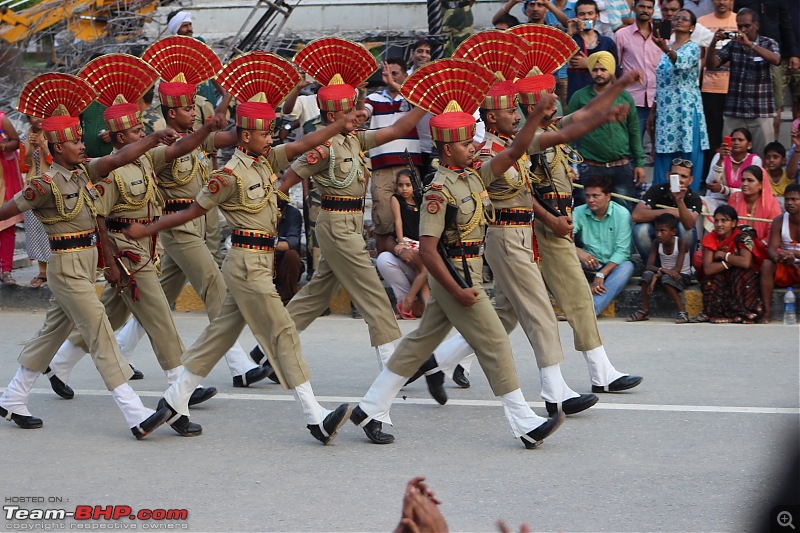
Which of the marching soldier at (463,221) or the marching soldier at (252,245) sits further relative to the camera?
the marching soldier at (252,245)

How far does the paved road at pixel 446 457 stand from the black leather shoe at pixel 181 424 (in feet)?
0.19

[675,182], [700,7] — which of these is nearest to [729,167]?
[675,182]

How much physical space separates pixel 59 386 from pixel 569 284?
3.40 metres

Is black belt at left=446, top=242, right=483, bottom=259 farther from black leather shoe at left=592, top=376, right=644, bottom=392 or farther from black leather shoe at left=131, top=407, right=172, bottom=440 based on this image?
black leather shoe at left=131, top=407, right=172, bottom=440

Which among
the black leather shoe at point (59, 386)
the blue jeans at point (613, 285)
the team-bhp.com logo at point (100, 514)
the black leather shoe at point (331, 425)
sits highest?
the team-bhp.com logo at point (100, 514)

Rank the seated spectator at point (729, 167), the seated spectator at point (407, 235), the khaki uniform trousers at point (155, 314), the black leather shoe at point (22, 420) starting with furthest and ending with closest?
the seated spectator at point (729, 167) < the seated spectator at point (407, 235) < the khaki uniform trousers at point (155, 314) < the black leather shoe at point (22, 420)

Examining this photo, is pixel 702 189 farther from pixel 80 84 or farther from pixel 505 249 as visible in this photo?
pixel 80 84

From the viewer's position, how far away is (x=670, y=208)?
10672 mm

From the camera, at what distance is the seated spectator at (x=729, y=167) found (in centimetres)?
1102

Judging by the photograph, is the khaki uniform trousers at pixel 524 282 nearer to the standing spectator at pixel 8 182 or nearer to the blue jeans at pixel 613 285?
the blue jeans at pixel 613 285

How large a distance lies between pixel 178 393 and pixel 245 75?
1.89 metres

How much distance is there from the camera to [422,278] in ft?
33.6

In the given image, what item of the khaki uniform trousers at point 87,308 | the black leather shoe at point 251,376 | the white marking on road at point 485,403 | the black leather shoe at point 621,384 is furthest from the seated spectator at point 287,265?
the black leather shoe at point 621,384

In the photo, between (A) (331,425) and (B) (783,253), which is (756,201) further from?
(A) (331,425)
